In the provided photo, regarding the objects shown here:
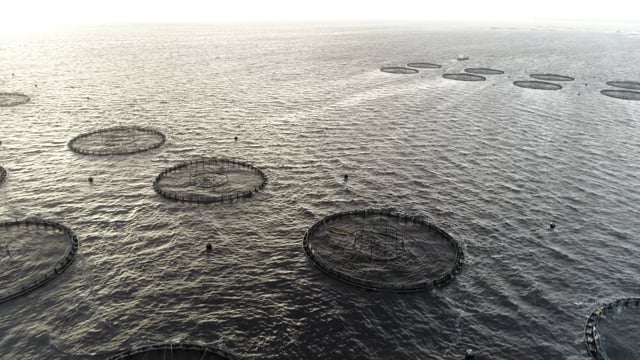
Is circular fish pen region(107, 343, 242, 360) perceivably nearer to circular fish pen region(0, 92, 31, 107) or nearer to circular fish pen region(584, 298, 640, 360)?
circular fish pen region(584, 298, 640, 360)

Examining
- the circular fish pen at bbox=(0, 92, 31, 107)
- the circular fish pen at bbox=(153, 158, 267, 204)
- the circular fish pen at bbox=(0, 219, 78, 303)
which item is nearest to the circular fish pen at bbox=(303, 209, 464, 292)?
the circular fish pen at bbox=(153, 158, 267, 204)

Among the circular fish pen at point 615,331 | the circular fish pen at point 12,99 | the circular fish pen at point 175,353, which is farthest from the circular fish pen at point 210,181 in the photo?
the circular fish pen at point 12,99

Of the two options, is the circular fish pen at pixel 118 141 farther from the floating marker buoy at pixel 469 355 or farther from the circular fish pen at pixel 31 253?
the floating marker buoy at pixel 469 355

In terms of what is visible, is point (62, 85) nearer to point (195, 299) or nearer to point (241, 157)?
point (241, 157)

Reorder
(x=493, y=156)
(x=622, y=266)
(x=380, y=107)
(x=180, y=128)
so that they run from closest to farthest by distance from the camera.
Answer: (x=622, y=266)
(x=493, y=156)
(x=180, y=128)
(x=380, y=107)

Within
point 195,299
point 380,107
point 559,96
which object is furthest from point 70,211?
point 559,96

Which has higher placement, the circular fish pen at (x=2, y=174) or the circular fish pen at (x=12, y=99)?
the circular fish pen at (x=12, y=99)
